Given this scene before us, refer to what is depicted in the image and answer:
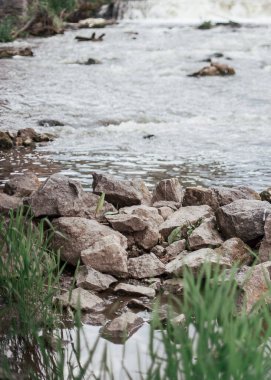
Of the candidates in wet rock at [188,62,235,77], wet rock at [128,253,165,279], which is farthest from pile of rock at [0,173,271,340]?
wet rock at [188,62,235,77]

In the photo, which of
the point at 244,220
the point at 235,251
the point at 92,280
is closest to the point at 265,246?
the point at 235,251

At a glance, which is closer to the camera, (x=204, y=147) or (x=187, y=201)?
(x=187, y=201)

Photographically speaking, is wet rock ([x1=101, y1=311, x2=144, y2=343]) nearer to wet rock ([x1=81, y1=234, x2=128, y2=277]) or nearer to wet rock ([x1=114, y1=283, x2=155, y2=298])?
wet rock ([x1=114, y1=283, x2=155, y2=298])

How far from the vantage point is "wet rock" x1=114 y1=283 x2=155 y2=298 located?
4375mm

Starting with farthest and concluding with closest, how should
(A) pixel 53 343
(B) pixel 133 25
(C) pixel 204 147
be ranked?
(B) pixel 133 25, (C) pixel 204 147, (A) pixel 53 343

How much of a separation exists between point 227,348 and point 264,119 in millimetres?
10531

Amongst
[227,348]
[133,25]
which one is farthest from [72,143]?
[133,25]

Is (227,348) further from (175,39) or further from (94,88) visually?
(175,39)

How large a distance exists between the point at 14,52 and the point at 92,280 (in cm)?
1583

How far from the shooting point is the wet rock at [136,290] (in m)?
4.38

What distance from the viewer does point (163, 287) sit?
448 centimetres

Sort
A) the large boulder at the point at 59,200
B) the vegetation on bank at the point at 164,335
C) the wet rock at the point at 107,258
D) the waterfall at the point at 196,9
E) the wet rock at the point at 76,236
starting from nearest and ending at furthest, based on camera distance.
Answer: the vegetation on bank at the point at 164,335 < the wet rock at the point at 107,258 < the wet rock at the point at 76,236 < the large boulder at the point at 59,200 < the waterfall at the point at 196,9

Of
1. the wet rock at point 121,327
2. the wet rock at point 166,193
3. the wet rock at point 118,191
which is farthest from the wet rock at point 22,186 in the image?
the wet rock at point 121,327

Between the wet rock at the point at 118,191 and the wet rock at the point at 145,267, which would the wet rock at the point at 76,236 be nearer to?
the wet rock at the point at 145,267
